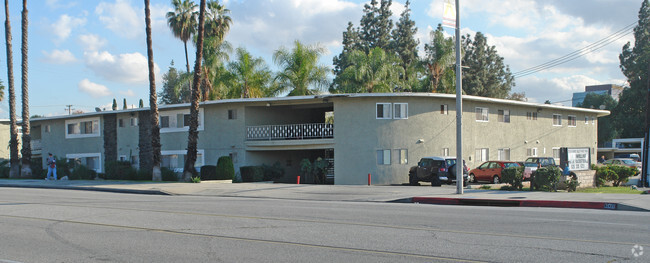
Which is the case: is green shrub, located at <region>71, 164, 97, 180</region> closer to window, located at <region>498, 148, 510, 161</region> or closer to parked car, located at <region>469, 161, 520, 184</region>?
parked car, located at <region>469, 161, 520, 184</region>

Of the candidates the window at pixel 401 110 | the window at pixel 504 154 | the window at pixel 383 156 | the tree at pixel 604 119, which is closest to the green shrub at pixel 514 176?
the window at pixel 383 156

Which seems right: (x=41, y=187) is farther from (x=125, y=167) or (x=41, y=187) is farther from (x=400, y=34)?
(x=400, y=34)

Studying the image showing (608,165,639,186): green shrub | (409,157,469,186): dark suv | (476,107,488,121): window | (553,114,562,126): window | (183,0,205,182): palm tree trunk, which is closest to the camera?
(409,157,469,186): dark suv

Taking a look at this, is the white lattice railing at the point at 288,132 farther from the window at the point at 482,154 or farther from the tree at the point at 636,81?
the tree at the point at 636,81

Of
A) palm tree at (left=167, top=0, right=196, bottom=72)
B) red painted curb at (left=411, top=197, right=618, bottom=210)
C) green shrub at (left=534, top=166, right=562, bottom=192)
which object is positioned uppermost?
palm tree at (left=167, top=0, right=196, bottom=72)

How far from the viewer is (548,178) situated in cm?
2170

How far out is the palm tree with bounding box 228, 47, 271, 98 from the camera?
46219mm

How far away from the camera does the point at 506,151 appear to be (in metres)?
36.4

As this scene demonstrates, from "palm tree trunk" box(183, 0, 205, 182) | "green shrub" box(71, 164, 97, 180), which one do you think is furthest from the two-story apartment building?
"green shrub" box(71, 164, 97, 180)

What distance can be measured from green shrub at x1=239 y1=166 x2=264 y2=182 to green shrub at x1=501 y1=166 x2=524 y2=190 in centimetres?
1345

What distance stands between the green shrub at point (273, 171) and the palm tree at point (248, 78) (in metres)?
14.8

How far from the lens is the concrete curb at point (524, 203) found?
1619 cm

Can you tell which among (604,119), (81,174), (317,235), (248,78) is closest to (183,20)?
(248,78)

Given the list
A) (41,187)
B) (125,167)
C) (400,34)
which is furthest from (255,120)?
(400,34)
